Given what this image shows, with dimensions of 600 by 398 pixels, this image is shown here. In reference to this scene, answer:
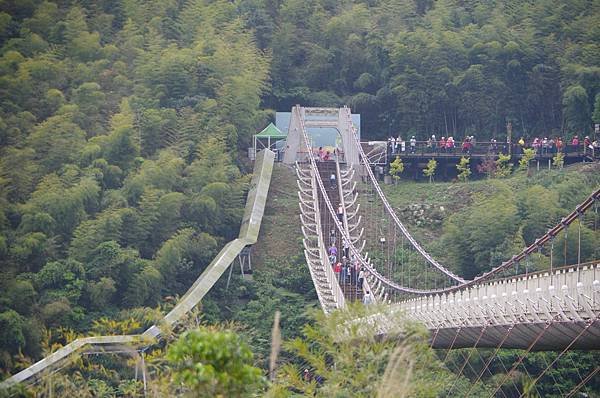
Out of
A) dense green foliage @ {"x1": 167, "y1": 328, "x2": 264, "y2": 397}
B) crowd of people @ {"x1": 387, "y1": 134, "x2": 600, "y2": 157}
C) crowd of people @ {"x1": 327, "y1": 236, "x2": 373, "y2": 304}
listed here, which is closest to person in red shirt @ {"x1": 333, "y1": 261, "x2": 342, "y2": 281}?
crowd of people @ {"x1": 327, "y1": 236, "x2": 373, "y2": 304}

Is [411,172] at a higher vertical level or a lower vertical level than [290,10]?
lower

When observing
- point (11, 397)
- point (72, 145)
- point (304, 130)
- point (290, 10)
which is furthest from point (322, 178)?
point (11, 397)

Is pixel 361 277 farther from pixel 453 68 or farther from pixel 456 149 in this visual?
pixel 453 68

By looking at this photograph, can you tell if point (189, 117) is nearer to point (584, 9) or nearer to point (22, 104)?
point (22, 104)

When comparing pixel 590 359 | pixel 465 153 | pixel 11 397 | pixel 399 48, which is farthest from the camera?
pixel 399 48

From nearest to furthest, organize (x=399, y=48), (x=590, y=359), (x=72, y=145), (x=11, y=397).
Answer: (x=11, y=397)
(x=590, y=359)
(x=72, y=145)
(x=399, y=48)

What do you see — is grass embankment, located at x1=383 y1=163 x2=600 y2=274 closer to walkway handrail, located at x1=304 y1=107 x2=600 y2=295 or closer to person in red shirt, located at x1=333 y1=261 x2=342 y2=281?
walkway handrail, located at x1=304 y1=107 x2=600 y2=295

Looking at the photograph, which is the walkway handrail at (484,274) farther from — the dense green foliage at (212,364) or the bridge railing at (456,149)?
the dense green foliage at (212,364)

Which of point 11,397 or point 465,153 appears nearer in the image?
point 11,397
